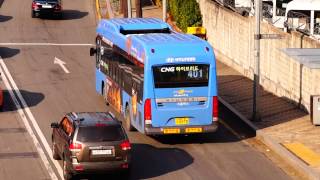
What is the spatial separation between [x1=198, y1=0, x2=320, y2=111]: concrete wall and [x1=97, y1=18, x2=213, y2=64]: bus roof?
11.5ft

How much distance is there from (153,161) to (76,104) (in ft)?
26.8

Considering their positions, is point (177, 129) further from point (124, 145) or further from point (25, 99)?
point (25, 99)

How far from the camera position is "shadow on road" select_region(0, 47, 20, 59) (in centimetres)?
4134

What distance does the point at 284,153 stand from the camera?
23781 mm

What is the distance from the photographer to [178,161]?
2330 centimetres

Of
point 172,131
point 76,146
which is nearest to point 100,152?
point 76,146

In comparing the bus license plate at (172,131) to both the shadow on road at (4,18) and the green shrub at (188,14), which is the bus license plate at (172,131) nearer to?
the green shrub at (188,14)

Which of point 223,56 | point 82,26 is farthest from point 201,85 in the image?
point 82,26

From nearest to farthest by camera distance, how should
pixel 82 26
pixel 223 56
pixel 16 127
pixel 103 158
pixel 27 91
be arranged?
pixel 103 158 < pixel 16 127 < pixel 27 91 < pixel 223 56 < pixel 82 26

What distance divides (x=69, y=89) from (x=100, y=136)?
13.7 m

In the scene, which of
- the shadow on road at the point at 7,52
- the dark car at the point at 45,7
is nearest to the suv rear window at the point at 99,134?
the shadow on road at the point at 7,52

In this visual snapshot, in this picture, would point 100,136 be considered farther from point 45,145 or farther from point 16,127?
point 16,127

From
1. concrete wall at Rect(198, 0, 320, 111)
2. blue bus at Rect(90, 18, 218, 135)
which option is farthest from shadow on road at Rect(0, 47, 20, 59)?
blue bus at Rect(90, 18, 218, 135)

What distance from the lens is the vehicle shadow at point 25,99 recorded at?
30.2m
